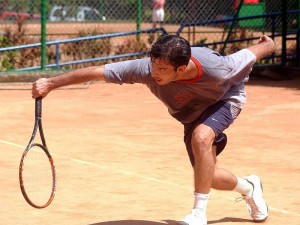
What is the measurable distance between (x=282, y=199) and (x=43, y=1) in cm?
946

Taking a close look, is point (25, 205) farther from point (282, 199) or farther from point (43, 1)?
point (43, 1)

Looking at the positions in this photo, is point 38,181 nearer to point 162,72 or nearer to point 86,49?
point 162,72

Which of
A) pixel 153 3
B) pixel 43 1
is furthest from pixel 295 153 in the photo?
pixel 153 3

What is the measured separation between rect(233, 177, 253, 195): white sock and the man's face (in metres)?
1.14

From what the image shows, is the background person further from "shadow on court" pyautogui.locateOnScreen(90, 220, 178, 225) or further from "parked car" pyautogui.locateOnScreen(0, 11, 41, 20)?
"shadow on court" pyautogui.locateOnScreen(90, 220, 178, 225)

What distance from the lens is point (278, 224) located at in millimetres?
7004

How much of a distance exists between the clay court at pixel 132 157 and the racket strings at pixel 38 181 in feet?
0.47

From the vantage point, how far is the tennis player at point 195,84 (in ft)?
20.3

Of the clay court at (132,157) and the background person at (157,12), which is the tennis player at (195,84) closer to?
the clay court at (132,157)

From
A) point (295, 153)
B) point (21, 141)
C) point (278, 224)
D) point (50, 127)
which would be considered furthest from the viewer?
point (50, 127)

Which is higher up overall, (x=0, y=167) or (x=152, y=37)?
(x=0, y=167)

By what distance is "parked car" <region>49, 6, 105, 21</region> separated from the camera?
1867cm

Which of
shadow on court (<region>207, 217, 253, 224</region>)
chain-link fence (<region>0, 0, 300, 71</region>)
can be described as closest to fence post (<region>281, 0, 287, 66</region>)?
chain-link fence (<region>0, 0, 300, 71</region>)

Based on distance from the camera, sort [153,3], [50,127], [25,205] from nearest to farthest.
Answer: [25,205] → [50,127] → [153,3]
